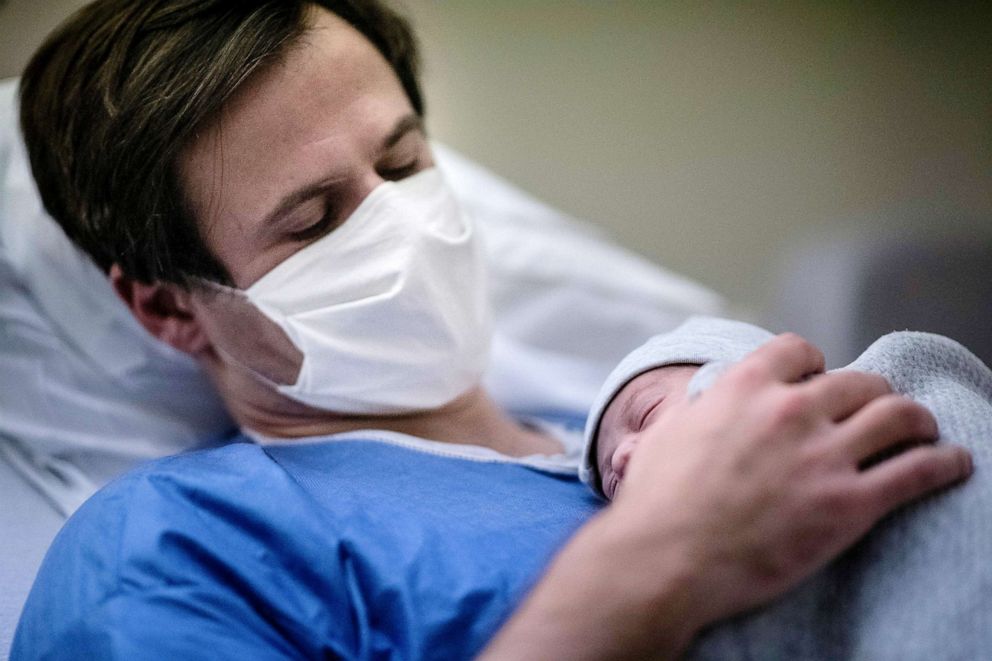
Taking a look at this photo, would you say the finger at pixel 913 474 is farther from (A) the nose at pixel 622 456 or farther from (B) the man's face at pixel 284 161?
(B) the man's face at pixel 284 161

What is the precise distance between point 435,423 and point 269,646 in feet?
1.42

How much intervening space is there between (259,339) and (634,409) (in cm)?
46

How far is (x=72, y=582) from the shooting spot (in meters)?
0.70

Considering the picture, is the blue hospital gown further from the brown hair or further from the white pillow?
the white pillow

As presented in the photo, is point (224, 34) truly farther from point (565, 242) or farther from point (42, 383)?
point (565, 242)

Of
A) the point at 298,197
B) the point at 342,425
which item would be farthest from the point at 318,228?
the point at 342,425

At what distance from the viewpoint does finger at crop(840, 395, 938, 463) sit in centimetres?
62

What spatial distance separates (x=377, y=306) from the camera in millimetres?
962

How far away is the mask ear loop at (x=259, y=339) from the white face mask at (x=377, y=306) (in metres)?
0.01

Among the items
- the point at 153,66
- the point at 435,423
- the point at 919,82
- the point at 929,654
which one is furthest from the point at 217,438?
the point at 919,82

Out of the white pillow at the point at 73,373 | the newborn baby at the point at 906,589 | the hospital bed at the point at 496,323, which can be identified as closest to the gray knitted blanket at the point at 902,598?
the newborn baby at the point at 906,589

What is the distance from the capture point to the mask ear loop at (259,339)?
39.1 inches

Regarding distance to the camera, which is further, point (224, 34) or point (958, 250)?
point (958, 250)

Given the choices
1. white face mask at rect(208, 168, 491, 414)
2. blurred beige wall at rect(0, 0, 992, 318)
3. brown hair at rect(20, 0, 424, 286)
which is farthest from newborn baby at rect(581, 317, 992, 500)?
blurred beige wall at rect(0, 0, 992, 318)
